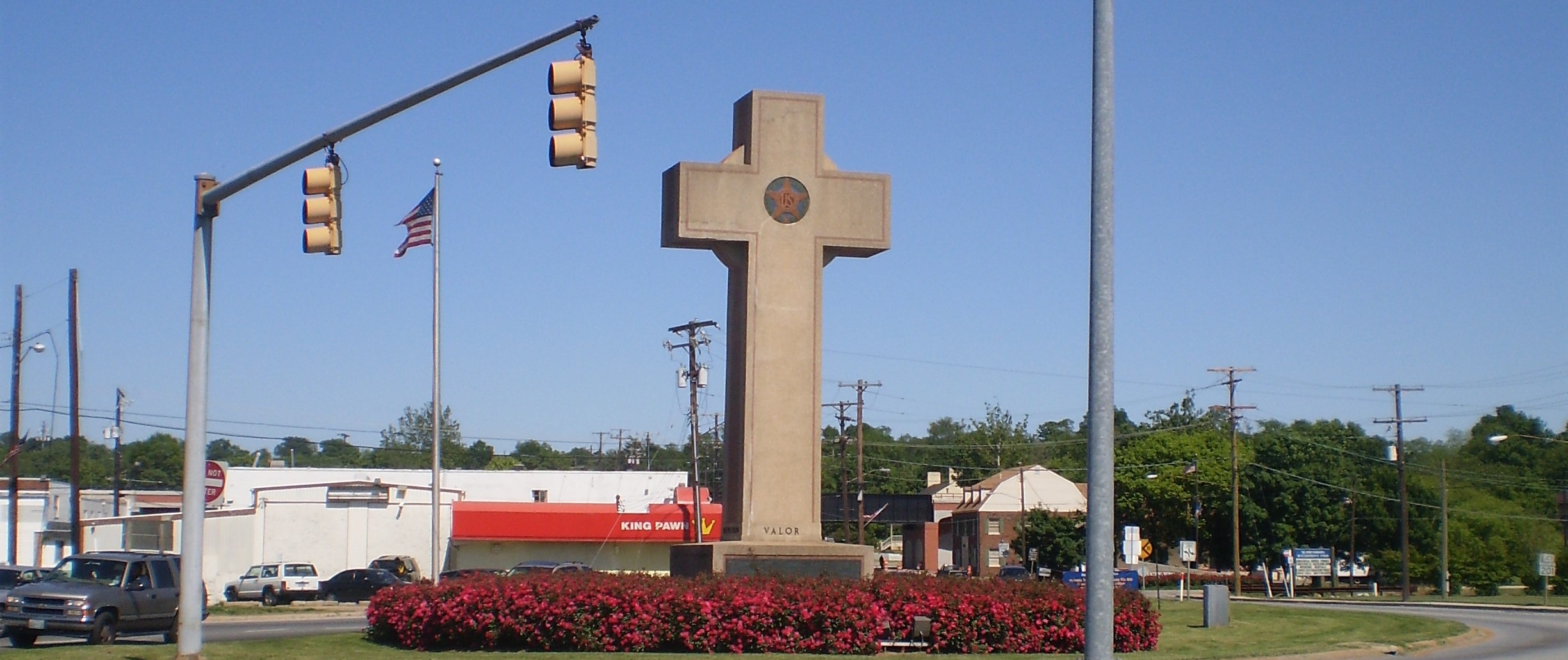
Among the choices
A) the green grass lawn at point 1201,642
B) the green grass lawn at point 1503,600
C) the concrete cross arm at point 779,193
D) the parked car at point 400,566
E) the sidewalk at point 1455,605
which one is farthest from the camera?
the parked car at point 400,566

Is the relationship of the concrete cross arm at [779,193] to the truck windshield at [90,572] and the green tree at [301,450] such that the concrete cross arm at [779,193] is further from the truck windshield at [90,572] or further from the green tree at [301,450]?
the green tree at [301,450]

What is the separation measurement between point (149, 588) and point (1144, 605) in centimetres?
1757

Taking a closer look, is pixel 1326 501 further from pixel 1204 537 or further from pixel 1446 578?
pixel 1446 578

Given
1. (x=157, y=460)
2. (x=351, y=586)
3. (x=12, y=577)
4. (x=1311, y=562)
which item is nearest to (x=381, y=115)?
(x=12, y=577)

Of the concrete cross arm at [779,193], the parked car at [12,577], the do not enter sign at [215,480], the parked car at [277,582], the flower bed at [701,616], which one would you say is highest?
the concrete cross arm at [779,193]

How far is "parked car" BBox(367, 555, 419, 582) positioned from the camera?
58.5 m

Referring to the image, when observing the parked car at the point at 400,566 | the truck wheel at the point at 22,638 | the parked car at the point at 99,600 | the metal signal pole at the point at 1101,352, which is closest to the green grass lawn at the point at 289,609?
the parked car at the point at 400,566

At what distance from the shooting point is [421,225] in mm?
37031

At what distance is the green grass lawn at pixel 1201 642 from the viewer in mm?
21375

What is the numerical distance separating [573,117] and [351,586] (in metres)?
43.4

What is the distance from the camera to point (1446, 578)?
82.2 m

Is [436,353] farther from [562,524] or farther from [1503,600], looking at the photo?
[1503,600]

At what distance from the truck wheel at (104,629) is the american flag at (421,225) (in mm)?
12999

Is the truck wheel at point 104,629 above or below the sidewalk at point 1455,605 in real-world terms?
above
